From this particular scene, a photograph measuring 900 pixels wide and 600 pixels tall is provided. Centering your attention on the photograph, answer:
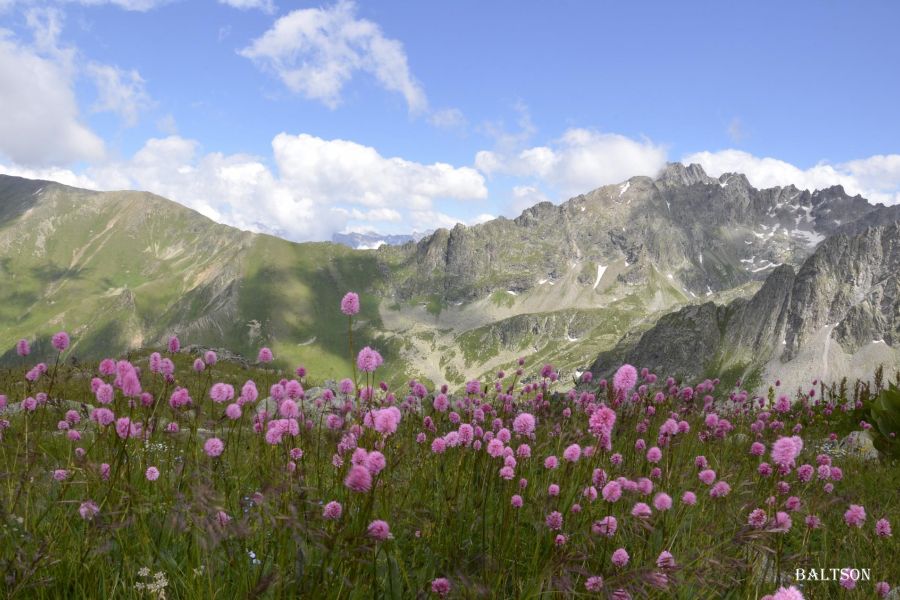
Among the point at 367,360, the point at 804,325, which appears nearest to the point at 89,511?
the point at 367,360

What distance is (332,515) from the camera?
2.74 meters

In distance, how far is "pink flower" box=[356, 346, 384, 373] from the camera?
12.6 ft

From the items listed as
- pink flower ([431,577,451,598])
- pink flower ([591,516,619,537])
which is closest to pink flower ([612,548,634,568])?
pink flower ([591,516,619,537])

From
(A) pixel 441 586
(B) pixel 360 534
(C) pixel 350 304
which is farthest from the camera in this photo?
(C) pixel 350 304

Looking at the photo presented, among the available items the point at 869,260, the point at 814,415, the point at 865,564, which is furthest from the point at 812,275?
the point at 865,564

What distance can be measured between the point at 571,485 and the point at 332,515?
2360mm

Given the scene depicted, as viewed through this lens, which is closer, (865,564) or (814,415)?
(865,564)

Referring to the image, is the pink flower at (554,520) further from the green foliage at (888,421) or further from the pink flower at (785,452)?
the green foliage at (888,421)

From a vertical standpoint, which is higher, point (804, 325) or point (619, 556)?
point (804, 325)

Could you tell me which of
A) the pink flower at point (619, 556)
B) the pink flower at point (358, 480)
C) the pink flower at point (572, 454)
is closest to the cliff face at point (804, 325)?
the pink flower at point (572, 454)

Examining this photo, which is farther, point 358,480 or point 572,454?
point 572,454

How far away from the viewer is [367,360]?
3982 millimetres

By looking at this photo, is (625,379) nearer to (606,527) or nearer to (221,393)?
(606,527)

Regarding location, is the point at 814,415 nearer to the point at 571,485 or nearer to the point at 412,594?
the point at 571,485
